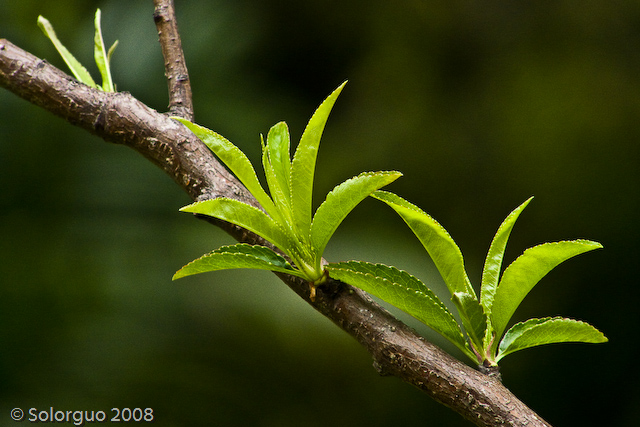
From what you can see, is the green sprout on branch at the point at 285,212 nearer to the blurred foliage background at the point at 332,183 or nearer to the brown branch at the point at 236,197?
the brown branch at the point at 236,197

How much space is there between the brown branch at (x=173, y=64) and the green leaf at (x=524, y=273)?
33 centimetres

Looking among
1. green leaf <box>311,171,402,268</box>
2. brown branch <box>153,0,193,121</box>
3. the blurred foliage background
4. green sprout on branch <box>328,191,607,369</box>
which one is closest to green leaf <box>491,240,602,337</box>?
green sprout on branch <box>328,191,607,369</box>

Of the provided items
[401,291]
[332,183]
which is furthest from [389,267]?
[332,183]

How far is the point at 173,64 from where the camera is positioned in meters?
0.52

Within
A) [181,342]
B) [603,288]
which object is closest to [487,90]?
[603,288]

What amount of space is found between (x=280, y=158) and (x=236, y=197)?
0.06 meters

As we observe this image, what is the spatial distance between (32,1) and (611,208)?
72.0 inches

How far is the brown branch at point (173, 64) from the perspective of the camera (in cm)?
50

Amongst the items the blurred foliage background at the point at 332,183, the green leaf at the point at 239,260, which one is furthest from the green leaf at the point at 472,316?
the blurred foliage background at the point at 332,183

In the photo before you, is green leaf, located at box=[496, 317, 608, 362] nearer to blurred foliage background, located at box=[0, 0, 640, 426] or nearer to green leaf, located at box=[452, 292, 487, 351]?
green leaf, located at box=[452, 292, 487, 351]

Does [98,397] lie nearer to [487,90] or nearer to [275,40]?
[275,40]

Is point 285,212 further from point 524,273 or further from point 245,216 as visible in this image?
point 524,273

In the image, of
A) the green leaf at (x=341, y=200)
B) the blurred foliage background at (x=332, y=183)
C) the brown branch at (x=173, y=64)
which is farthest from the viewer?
the blurred foliage background at (x=332, y=183)

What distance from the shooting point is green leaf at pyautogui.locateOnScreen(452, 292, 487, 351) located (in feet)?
1.02
